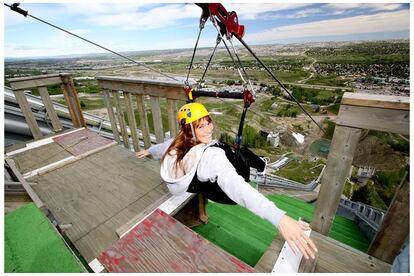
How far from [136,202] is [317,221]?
1.80 metres

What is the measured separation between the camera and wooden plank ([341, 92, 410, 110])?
1035 mm

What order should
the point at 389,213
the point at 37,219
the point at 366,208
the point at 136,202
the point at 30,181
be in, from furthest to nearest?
the point at 366,208 → the point at 30,181 → the point at 136,202 → the point at 37,219 → the point at 389,213

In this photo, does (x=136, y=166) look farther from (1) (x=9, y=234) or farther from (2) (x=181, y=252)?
(2) (x=181, y=252)

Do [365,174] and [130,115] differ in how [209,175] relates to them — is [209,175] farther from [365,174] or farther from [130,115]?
[365,174]

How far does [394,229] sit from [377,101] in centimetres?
80

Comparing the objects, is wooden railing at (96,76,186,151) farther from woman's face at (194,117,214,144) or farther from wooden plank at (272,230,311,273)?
wooden plank at (272,230,311,273)

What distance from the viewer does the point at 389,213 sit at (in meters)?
1.25

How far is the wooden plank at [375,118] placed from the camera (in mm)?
1051

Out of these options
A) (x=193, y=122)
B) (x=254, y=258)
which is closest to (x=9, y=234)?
Answer: (x=193, y=122)

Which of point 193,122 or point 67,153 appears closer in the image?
point 193,122

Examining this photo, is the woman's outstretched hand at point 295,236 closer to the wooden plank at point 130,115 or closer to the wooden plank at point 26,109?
the wooden plank at point 130,115

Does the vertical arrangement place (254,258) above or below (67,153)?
below

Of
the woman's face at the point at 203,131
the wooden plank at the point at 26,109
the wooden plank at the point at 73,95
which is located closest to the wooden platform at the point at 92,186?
the wooden plank at the point at 26,109

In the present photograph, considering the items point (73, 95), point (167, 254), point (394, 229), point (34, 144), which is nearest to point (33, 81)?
point (73, 95)
